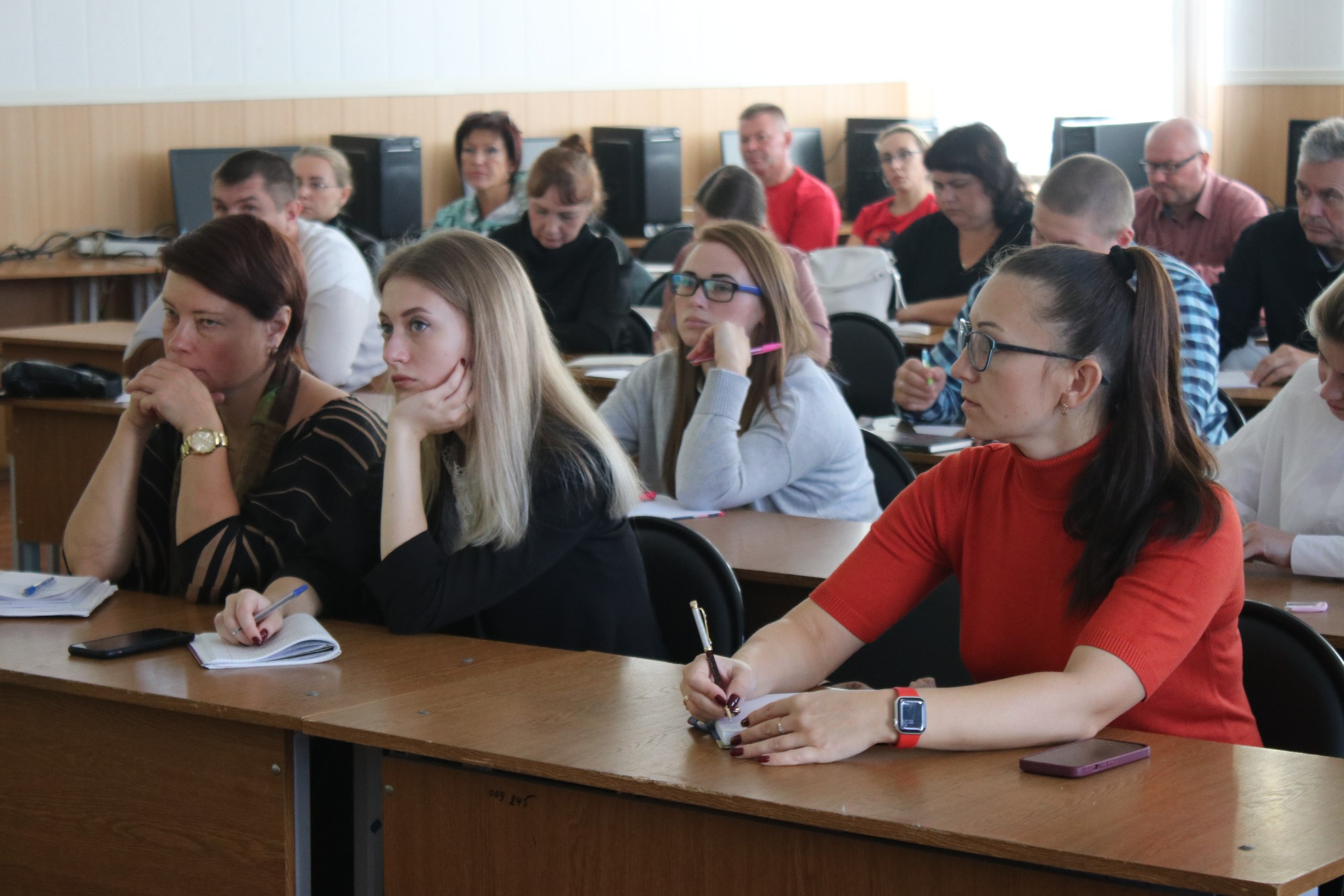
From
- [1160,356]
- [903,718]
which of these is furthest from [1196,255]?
[903,718]

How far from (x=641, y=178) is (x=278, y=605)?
6.00 m

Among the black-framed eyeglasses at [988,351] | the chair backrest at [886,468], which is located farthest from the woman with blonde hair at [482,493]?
the chair backrest at [886,468]

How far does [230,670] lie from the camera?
1848 millimetres

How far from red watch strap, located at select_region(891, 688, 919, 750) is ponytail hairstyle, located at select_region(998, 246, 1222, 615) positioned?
282mm

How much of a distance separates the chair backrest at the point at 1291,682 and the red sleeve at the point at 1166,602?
0.22 m

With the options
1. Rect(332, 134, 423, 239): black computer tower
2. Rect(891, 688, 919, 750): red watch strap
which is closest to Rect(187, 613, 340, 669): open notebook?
Rect(891, 688, 919, 750): red watch strap

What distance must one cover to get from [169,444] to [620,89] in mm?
6165

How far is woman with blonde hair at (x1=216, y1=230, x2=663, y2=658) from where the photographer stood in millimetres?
2049

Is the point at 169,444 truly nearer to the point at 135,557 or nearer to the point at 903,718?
the point at 135,557

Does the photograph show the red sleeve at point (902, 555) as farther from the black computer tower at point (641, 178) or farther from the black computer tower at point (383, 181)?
the black computer tower at point (641, 178)

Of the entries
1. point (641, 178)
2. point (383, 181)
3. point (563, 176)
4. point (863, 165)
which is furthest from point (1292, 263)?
point (863, 165)

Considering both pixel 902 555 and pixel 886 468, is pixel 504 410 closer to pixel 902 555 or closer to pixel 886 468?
pixel 902 555

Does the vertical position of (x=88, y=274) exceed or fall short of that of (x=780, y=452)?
it exceeds it

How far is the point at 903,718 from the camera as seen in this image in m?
1.50
